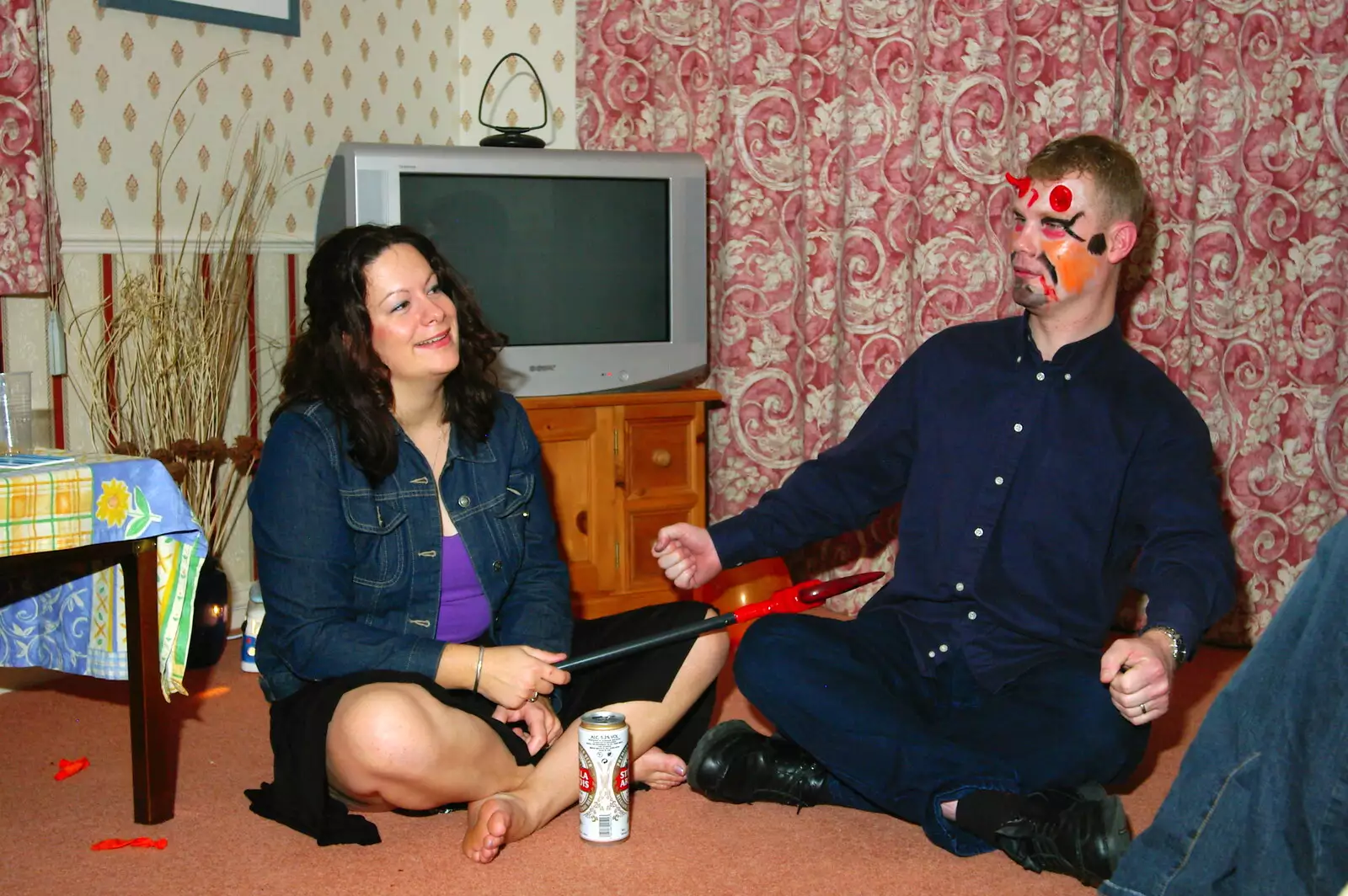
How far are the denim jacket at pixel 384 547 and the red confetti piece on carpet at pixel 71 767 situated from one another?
49 centimetres

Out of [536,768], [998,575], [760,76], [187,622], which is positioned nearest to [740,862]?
[536,768]

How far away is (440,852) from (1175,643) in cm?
106

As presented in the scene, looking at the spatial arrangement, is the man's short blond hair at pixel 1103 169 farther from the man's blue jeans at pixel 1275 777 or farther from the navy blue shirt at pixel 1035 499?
the man's blue jeans at pixel 1275 777

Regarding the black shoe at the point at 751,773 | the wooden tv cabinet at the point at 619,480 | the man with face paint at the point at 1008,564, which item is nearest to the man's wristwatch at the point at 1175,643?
the man with face paint at the point at 1008,564

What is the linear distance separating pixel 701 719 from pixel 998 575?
0.54 meters

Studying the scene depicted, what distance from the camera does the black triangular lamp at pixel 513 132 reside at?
3510mm

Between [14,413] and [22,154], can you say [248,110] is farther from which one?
[14,413]

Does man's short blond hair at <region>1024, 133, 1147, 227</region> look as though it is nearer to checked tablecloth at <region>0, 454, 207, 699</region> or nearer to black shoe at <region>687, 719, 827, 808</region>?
black shoe at <region>687, 719, 827, 808</region>

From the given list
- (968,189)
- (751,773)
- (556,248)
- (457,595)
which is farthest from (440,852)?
(968,189)

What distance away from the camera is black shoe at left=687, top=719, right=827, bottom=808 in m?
2.17

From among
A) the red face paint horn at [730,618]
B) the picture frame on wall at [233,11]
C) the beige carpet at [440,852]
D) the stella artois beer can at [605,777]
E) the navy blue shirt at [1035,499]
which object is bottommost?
the beige carpet at [440,852]

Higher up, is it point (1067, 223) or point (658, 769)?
point (1067, 223)

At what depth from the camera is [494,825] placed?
1.92 metres

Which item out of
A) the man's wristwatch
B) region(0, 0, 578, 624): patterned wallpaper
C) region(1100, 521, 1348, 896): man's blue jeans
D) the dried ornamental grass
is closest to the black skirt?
the man's wristwatch
